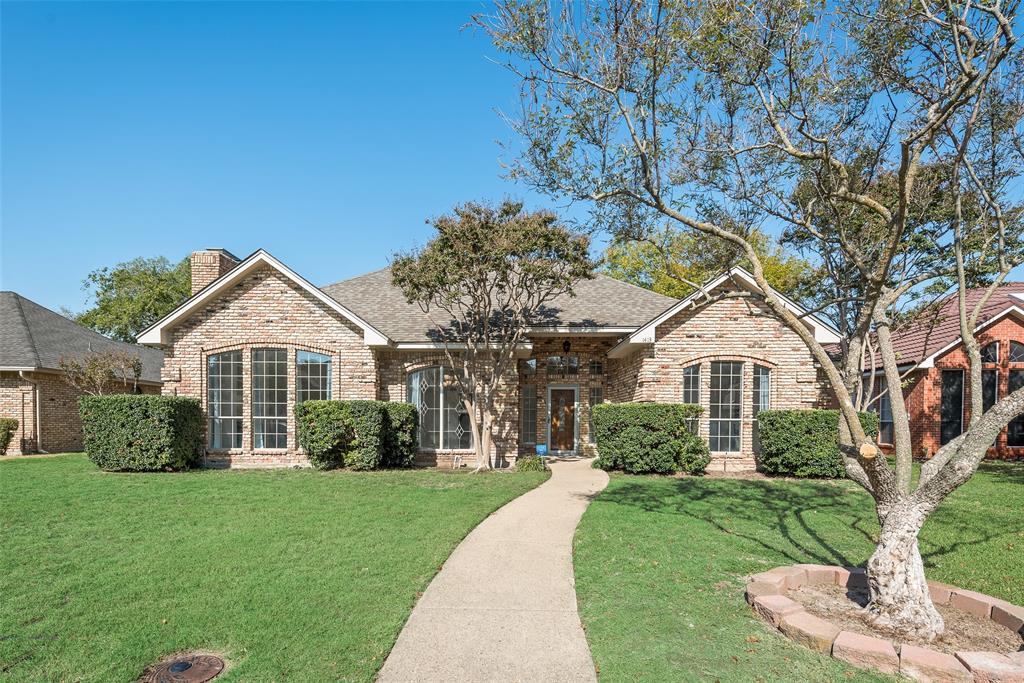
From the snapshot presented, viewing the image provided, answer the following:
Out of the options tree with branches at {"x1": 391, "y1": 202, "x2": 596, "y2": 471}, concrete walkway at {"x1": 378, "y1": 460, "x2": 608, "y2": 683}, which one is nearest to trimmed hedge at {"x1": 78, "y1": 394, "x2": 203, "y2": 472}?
tree with branches at {"x1": 391, "y1": 202, "x2": 596, "y2": 471}

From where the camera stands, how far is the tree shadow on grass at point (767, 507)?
7531 millimetres

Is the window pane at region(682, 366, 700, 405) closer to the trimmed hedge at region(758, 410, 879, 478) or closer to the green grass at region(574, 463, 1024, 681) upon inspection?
the trimmed hedge at region(758, 410, 879, 478)

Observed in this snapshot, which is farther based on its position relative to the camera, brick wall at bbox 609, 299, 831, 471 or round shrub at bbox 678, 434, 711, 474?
brick wall at bbox 609, 299, 831, 471

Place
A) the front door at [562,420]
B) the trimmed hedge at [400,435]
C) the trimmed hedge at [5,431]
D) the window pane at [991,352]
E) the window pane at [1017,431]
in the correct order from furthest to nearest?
the window pane at [991,352] → the window pane at [1017,431] → the trimmed hedge at [5,431] → the front door at [562,420] → the trimmed hedge at [400,435]

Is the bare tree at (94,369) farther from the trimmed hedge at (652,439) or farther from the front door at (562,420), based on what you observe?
the trimmed hedge at (652,439)


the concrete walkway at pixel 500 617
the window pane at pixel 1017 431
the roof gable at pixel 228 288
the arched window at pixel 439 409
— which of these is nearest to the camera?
the concrete walkway at pixel 500 617

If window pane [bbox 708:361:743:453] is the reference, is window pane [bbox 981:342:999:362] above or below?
above

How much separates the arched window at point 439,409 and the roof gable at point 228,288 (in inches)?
71.4

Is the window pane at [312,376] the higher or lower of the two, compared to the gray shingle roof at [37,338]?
lower

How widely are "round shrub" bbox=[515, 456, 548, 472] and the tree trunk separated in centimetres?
989

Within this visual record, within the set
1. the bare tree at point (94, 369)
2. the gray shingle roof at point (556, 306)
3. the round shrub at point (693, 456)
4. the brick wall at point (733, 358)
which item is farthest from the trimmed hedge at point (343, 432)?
the bare tree at point (94, 369)

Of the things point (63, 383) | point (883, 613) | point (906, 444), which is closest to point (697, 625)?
point (883, 613)

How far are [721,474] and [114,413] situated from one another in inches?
575

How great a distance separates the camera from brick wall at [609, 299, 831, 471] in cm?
1530
